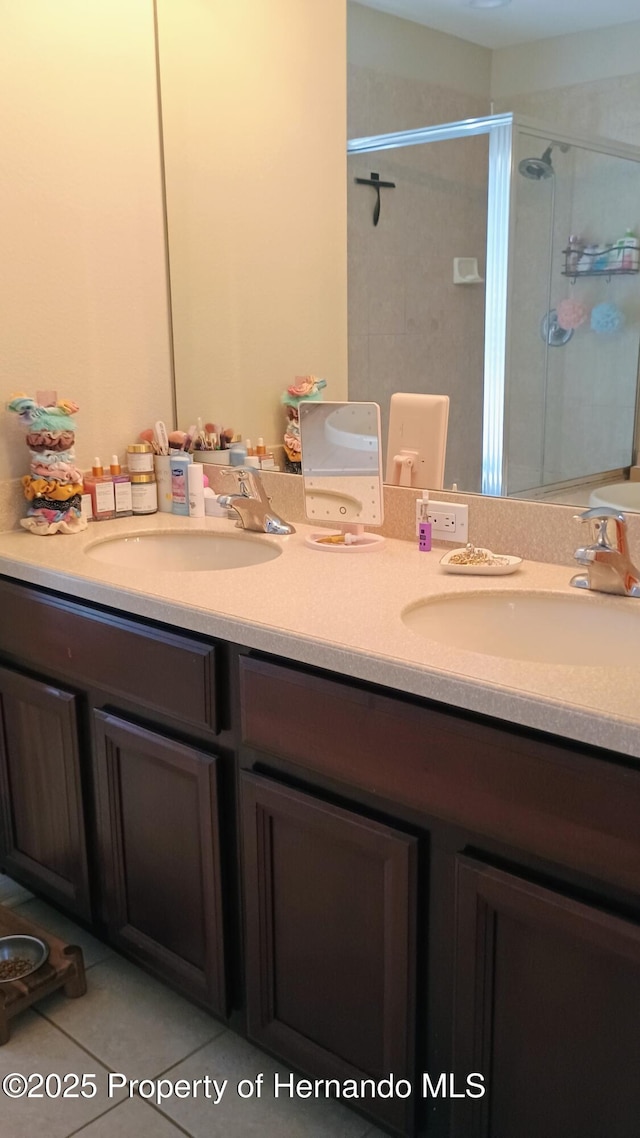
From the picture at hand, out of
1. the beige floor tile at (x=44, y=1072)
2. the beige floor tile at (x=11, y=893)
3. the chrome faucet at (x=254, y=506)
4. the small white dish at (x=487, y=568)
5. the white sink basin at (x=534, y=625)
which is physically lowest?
the beige floor tile at (x=44, y=1072)

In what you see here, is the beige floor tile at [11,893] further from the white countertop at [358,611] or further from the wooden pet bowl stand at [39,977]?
the white countertop at [358,611]

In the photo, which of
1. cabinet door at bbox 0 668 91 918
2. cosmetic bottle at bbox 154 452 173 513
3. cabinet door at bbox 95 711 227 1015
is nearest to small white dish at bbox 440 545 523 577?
cabinet door at bbox 95 711 227 1015

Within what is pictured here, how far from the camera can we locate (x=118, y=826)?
180 cm

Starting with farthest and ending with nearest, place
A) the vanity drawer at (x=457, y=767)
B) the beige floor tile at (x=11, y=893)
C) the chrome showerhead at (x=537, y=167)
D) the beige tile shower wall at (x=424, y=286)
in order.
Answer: the beige floor tile at (x=11, y=893) < the beige tile shower wall at (x=424, y=286) < the chrome showerhead at (x=537, y=167) < the vanity drawer at (x=457, y=767)

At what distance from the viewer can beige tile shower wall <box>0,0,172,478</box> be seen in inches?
80.4

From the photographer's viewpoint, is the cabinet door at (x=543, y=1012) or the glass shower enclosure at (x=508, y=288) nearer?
the cabinet door at (x=543, y=1012)

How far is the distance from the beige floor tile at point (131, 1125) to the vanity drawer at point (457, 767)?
653mm

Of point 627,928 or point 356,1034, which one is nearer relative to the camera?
point 627,928

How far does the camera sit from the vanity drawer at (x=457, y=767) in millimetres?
1080

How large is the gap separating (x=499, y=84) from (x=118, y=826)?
4.87ft

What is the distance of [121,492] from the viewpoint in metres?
2.27

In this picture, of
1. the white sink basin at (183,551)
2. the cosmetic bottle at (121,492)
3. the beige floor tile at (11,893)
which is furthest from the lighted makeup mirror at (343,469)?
the beige floor tile at (11,893)

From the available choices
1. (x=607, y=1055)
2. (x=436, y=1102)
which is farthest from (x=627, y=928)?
(x=436, y=1102)

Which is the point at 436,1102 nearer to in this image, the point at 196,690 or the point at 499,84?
the point at 196,690
